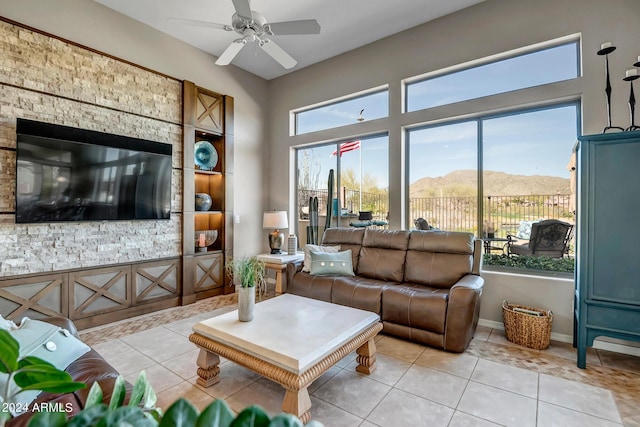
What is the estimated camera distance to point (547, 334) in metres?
2.89

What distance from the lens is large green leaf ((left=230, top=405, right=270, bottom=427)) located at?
1.35ft

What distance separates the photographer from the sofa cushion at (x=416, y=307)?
9.26 feet

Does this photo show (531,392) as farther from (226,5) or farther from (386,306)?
(226,5)

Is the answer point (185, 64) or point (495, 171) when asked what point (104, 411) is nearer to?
point (495, 171)

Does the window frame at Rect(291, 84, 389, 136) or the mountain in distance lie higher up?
the window frame at Rect(291, 84, 389, 136)

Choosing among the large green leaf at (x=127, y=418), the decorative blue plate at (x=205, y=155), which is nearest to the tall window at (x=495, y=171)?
the decorative blue plate at (x=205, y=155)

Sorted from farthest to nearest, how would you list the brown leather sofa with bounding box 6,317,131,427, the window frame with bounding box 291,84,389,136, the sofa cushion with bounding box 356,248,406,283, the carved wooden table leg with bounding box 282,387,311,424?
the window frame with bounding box 291,84,389,136
the sofa cushion with bounding box 356,248,406,283
the carved wooden table leg with bounding box 282,387,311,424
the brown leather sofa with bounding box 6,317,131,427

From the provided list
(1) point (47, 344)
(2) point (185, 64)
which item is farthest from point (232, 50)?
(1) point (47, 344)

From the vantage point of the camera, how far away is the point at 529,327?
2.93 m

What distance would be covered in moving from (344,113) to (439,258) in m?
2.73

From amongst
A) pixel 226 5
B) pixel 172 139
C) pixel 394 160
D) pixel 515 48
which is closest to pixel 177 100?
pixel 172 139

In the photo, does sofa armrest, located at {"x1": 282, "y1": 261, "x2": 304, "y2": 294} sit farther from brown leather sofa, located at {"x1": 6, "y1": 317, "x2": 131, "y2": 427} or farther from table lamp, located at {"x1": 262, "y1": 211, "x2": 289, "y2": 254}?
brown leather sofa, located at {"x1": 6, "y1": 317, "x2": 131, "y2": 427}

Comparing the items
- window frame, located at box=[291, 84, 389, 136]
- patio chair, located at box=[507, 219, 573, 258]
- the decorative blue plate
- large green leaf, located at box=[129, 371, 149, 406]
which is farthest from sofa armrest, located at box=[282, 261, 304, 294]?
large green leaf, located at box=[129, 371, 149, 406]

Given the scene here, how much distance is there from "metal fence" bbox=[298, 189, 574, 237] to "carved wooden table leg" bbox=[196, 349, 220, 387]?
2.98 m
